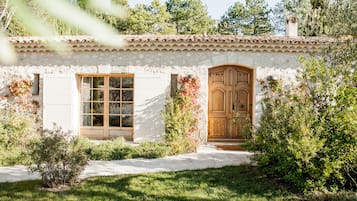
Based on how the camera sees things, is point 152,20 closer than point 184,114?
No

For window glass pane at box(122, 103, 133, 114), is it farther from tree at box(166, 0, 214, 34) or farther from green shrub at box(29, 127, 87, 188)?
tree at box(166, 0, 214, 34)

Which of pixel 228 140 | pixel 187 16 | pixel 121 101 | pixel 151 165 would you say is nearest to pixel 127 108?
pixel 121 101

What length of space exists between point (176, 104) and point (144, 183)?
389 centimetres

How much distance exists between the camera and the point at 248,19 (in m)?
27.5

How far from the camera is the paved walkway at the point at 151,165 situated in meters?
6.32

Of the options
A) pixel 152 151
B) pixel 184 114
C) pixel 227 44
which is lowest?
pixel 152 151

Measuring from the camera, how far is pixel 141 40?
30.5ft

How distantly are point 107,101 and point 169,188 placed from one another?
5.85m

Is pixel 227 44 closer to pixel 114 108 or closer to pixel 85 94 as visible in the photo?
pixel 114 108

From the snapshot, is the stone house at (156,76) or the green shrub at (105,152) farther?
the stone house at (156,76)

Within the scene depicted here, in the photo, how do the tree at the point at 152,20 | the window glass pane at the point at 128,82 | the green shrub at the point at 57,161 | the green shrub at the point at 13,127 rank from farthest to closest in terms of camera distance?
the tree at the point at 152,20 < the window glass pane at the point at 128,82 < the green shrub at the point at 13,127 < the green shrub at the point at 57,161

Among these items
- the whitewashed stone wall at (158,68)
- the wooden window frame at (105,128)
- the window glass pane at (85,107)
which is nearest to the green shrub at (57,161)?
the whitewashed stone wall at (158,68)

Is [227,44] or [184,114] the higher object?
[227,44]

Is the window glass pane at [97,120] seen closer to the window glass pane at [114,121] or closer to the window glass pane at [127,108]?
the window glass pane at [114,121]
